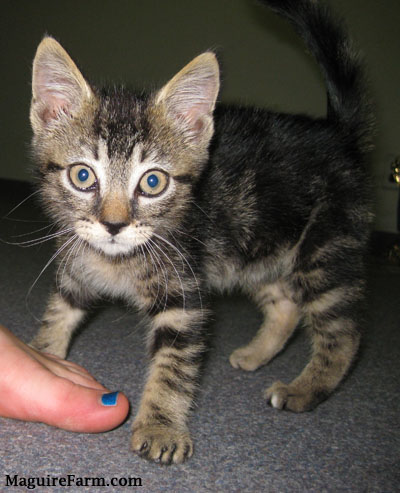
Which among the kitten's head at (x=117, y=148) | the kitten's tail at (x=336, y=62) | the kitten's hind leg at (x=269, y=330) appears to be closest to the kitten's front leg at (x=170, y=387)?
the kitten's head at (x=117, y=148)

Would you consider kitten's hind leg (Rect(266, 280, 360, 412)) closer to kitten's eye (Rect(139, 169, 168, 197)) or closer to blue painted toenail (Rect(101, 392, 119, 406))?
blue painted toenail (Rect(101, 392, 119, 406))

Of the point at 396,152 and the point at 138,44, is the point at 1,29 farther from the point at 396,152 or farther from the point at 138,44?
the point at 396,152

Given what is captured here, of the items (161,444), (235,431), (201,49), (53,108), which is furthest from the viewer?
(201,49)

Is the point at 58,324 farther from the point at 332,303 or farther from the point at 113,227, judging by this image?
the point at 332,303

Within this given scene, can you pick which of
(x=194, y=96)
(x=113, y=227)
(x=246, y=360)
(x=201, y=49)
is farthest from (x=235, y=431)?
(x=201, y=49)

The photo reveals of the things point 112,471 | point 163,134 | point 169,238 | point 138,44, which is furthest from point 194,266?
point 138,44

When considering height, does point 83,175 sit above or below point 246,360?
above
